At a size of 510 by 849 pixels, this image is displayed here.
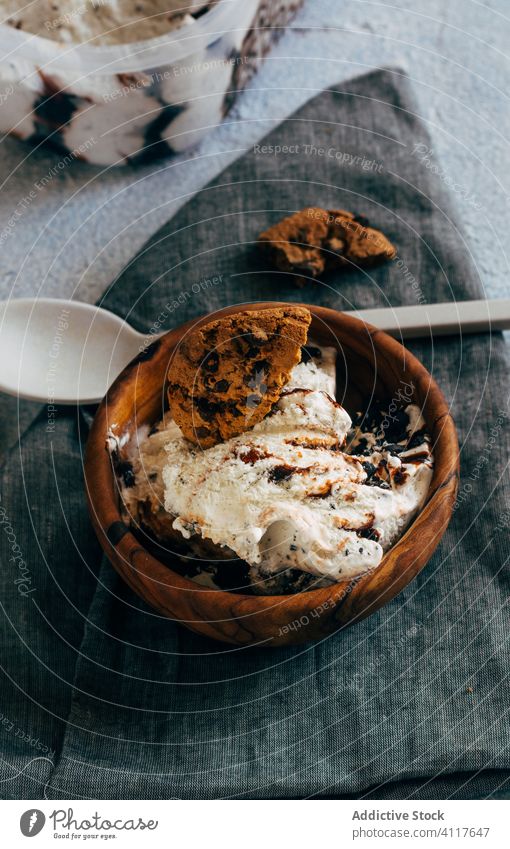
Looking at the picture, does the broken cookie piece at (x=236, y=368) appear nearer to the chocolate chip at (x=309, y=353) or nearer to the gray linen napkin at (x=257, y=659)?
the chocolate chip at (x=309, y=353)

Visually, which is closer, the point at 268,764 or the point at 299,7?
the point at 268,764

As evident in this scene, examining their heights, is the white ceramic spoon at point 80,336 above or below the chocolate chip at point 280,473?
above

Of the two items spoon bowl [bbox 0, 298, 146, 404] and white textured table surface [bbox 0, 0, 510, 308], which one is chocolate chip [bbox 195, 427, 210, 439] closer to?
spoon bowl [bbox 0, 298, 146, 404]

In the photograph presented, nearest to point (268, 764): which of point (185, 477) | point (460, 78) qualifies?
point (185, 477)

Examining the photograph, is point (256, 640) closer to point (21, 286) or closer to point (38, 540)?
point (38, 540)

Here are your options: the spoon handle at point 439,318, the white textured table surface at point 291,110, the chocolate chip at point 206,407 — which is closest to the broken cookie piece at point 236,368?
the chocolate chip at point 206,407

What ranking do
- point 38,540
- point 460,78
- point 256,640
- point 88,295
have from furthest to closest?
1. point 460,78
2. point 88,295
3. point 38,540
4. point 256,640
